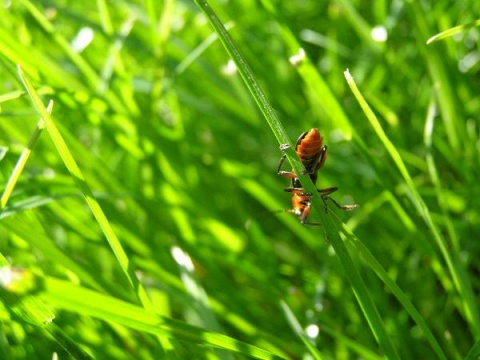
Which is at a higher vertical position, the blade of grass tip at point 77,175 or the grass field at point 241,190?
the grass field at point 241,190

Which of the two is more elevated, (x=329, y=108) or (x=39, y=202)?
(x=329, y=108)

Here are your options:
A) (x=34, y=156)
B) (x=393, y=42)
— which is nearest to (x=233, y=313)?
(x=34, y=156)

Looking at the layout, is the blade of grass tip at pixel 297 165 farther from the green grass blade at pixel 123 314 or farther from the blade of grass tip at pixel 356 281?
the green grass blade at pixel 123 314

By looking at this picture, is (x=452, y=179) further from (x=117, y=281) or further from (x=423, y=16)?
(x=117, y=281)

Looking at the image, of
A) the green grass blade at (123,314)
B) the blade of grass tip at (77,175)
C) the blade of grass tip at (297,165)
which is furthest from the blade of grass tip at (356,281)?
the blade of grass tip at (77,175)

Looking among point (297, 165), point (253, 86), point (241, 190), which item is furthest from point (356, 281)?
point (241, 190)

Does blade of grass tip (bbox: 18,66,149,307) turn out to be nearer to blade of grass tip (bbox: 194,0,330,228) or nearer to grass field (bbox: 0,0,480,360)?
grass field (bbox: 0,0,480,360)

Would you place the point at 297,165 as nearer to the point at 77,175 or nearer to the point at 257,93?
the point at 257,93
